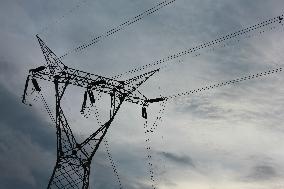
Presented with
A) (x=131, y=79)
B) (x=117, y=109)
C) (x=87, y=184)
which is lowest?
(x=87, y=184)

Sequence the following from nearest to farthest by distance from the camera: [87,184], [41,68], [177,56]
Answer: [177,56] < [87,184] < [41,68]

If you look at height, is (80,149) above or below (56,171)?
above

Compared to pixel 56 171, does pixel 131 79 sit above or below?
above

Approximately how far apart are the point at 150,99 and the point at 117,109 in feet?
8.32

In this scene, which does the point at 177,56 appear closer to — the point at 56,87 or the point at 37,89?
the point at 56,87

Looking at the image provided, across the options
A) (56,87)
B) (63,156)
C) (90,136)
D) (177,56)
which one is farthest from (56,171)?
(177,56)

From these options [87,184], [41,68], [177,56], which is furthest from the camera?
[41,68]

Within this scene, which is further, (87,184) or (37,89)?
(37,89)

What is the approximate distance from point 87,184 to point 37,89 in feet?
27.8

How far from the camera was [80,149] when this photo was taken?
30016 millimetres

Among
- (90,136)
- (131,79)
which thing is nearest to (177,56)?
(131,79)

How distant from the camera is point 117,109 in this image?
1176 inches

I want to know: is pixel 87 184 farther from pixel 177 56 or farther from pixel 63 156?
pixel 177 56

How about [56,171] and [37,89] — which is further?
[37,89]
